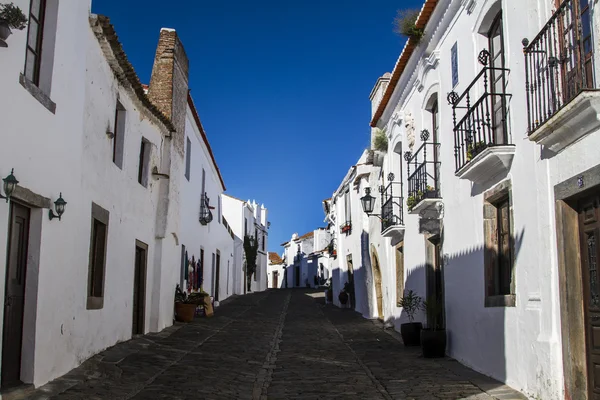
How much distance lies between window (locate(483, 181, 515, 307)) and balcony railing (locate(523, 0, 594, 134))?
156 cm

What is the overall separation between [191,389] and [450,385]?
3.22 metres

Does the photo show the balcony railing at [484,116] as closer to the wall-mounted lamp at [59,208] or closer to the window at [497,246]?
the window at [497,246]

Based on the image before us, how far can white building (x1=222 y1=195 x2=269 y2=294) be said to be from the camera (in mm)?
35656

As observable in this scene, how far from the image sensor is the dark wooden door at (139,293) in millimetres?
12538

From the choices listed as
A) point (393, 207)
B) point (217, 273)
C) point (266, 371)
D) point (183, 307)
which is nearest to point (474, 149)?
point (266, 371)

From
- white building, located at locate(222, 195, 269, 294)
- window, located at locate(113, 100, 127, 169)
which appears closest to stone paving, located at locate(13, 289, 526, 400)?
window, located at locate(113, 100, 127, 169)

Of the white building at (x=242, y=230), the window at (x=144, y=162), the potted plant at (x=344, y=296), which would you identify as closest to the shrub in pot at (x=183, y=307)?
the window at (x=144, y=162)

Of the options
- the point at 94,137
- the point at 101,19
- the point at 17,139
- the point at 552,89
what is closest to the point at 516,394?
the point at 552,89

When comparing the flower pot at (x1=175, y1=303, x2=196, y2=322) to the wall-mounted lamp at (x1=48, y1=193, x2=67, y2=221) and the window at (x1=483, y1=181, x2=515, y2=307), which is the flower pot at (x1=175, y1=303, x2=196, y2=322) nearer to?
the wall-mounted lamp at (x1=48, y1=193, x2=67, y2=221)

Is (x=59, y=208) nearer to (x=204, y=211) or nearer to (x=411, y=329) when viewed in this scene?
(x=411, y=329)

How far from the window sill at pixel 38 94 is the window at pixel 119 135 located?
3.56 meters

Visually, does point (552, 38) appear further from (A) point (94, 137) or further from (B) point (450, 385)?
(A) point (94, 137)

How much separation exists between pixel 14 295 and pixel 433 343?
20.9 ft

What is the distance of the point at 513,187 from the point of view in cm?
729
